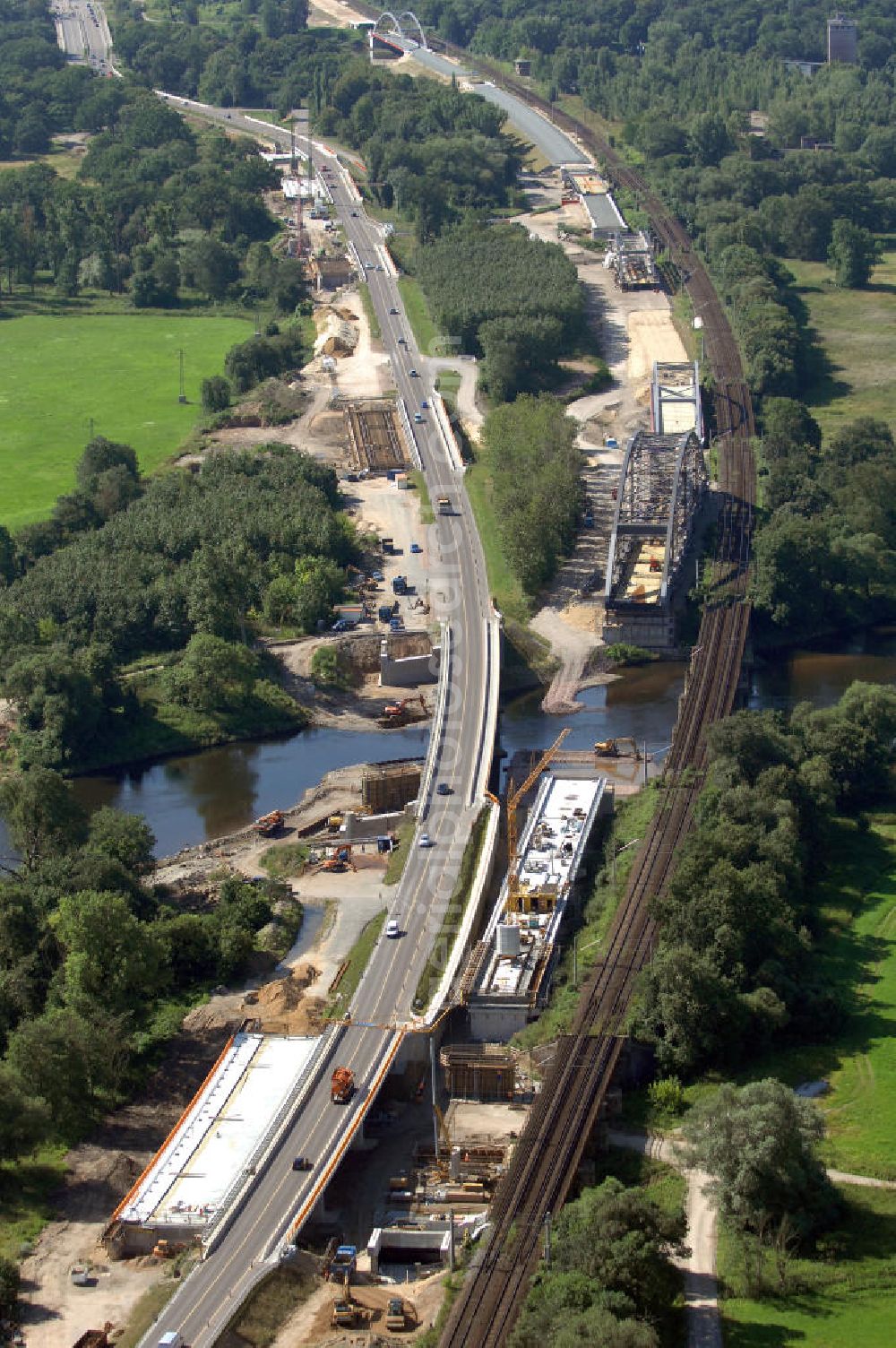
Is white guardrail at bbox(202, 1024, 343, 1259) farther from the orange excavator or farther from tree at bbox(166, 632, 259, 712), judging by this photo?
tree at bbox(166, 632, 259, 712)

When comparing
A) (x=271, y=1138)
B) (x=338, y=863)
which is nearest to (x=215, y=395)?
(x=338, y=863)

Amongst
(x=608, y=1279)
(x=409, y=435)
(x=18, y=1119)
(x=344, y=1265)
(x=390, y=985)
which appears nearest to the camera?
(x=608, y=1279)

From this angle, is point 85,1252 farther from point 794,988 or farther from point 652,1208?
point 794,988

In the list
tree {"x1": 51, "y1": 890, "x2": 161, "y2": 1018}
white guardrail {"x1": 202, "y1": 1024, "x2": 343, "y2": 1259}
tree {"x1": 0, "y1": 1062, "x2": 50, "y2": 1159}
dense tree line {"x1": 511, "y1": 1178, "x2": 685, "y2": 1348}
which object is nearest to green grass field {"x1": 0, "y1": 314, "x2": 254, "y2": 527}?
tree {"x1": 51, "y1": 890, "x2": 161, "y2": 1018}

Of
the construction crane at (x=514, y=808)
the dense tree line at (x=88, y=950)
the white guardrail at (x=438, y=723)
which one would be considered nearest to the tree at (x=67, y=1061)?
the dense tree line at (x=88, y=950)

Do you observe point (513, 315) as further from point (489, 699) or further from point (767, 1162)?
point (767, 1162)

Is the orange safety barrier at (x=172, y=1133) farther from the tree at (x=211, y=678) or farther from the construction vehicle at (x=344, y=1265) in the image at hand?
the tree at (x=211, y=678)

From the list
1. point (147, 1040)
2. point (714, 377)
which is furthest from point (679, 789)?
point (714, 377)
